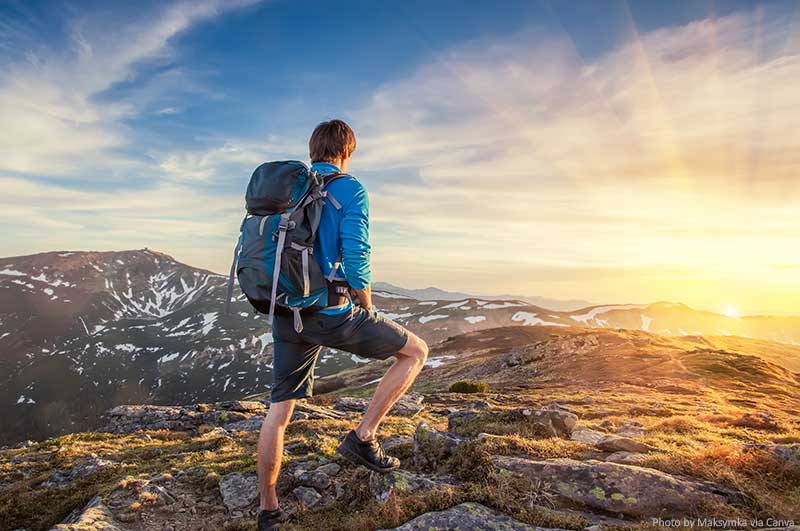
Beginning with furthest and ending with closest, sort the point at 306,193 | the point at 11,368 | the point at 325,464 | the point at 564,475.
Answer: the point at 11,368, the point at 325,464, the point at 564,475, the point at 306,193

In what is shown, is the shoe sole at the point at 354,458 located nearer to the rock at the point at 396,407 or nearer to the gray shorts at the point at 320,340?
the gray shorts at the point at 320,340

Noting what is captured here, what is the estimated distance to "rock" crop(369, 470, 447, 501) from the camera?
5.96 m

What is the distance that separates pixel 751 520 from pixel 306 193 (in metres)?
6.05

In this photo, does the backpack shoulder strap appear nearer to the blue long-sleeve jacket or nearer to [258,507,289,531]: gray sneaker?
the blue long-sleeve jacket

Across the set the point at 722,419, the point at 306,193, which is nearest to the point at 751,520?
the point at 306,193

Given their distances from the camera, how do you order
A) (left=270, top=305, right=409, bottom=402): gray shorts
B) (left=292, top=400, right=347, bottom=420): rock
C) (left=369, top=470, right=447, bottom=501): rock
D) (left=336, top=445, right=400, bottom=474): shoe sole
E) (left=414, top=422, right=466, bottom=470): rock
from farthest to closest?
(left=292, top=400, right=347, bottom=420): rock → (left=414, top=422, right=466, bottom=470): rock → (left=369, top=470, right=447, bottom=501): rock → (left=336, top=445, right=400, bottom=474): shoe sole → (left=270, top=305, right=409, bottom=402): gray shorts

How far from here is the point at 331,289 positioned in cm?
498

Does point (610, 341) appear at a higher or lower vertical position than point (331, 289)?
lower

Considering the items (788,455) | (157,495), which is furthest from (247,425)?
(788,455)

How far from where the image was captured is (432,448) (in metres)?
7.30

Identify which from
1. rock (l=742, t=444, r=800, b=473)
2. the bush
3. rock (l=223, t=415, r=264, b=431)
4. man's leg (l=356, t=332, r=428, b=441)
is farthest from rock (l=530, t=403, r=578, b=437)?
the bush

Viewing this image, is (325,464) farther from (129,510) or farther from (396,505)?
(129,510)

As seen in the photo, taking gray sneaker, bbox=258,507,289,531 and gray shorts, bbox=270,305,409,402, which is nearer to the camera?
gray shorts, bbox=270,305,409,402

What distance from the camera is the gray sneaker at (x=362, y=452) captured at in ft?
18.4
